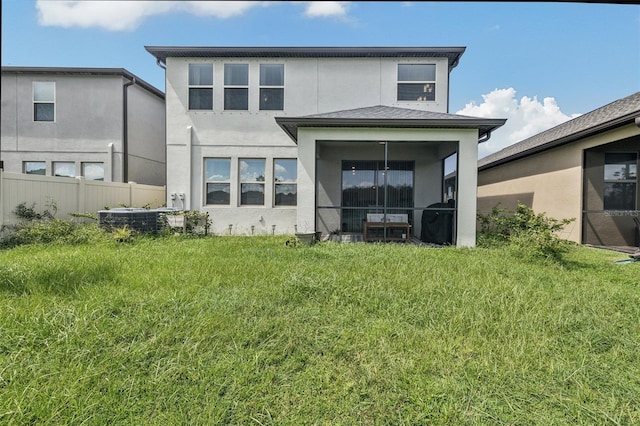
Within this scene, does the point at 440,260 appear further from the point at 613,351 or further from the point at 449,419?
the point at 449,419

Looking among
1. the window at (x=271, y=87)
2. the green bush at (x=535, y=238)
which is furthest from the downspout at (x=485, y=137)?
the window at (x=271, y=87)

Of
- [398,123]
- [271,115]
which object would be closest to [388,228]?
[398,123]

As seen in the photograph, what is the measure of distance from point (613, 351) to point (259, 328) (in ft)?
10.5

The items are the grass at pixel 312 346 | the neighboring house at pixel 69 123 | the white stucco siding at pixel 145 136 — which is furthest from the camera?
the white stucco siding at pixel 145 136

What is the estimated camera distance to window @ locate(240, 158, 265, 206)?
9.61 meters

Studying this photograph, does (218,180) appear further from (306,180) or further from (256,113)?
(306,180)

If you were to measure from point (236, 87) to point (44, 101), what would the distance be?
7119 millimetres

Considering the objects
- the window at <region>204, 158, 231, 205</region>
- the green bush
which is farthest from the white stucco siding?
the green bush

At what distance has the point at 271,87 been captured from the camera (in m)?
9.58

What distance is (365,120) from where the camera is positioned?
7.10 m

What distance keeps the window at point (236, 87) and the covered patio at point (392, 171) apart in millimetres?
2843

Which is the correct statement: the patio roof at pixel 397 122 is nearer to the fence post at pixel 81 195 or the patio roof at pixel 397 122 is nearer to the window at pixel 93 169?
the fence post at pixel 81 195

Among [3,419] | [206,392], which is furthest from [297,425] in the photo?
[3,419]

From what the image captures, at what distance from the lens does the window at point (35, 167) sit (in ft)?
34.8
